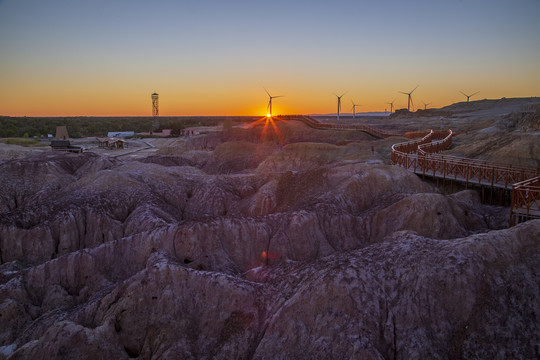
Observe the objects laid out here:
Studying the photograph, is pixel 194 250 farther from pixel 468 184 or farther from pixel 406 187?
pixel 468 184

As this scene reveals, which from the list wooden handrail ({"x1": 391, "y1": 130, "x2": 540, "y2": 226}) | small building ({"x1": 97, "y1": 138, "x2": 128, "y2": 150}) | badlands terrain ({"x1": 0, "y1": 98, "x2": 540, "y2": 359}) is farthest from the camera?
small building ({"x1": 97, "y1": 138, "x2": 128, "y2": 150})

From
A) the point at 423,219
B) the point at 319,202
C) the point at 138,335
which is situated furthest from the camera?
the point at 319,202

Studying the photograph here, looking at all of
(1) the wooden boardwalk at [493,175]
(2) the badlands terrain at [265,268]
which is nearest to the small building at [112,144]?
(2) the badlands terrain at [265,268]

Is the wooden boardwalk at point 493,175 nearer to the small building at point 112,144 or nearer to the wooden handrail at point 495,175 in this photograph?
the wooden handrail at point 495,175

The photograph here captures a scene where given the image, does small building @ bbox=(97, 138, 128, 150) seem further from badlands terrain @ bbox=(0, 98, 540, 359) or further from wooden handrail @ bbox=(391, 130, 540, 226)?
wooden handrail @ bbox=(391, 130, 540, 226)

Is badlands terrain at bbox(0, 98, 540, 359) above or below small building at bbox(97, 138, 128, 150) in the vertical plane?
below

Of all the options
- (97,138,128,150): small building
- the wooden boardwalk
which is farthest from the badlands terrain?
(97,138,128,150): small building

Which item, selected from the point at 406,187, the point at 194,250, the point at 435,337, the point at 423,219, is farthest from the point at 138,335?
the point at 406,187

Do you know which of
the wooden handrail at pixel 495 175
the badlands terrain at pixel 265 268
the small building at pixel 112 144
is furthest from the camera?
the small building at pixel 112 144
